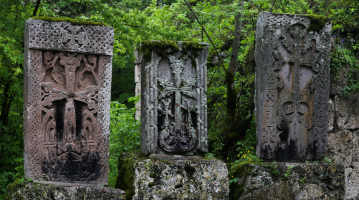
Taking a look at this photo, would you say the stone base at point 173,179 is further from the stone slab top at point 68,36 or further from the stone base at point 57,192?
the stone slab top at point 68,36

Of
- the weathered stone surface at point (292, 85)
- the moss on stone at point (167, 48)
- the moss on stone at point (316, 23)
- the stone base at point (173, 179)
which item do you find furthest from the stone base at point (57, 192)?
the moss on stone at point (316, 23)

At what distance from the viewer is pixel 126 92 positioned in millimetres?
16766

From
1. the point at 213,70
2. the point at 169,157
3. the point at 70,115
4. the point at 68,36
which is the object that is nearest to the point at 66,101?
the point at 70,115

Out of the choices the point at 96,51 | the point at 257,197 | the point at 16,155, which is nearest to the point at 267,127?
the point at 257,197

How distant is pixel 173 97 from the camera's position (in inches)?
200

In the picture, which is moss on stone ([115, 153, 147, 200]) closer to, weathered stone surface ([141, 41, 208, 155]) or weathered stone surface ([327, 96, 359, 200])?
weathered stone surface ([141, 41, 208, 155])

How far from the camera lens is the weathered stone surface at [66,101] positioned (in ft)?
14.7

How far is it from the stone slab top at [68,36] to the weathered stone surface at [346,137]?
3.87 metres

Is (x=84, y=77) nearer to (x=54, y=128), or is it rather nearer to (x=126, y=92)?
(x=54, y=128)

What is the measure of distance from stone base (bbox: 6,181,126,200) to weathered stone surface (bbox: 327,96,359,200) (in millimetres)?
3703

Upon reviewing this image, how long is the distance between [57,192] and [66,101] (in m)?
1.07

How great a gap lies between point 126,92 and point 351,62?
11.6m

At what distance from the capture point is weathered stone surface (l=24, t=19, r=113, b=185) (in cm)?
448

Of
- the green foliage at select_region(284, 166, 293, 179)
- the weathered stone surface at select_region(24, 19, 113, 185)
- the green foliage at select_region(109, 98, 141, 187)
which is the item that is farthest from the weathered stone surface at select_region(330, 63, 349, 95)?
the weathered stone surface at select_region(24, 19, 113, 185)
